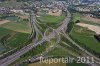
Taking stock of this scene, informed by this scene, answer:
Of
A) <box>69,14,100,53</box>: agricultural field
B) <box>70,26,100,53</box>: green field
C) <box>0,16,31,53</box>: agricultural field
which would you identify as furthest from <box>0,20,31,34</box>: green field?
<box>70,26,100,53</box>: green field

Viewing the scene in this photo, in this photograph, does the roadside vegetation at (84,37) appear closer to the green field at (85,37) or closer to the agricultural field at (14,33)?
the green field at (85,37)

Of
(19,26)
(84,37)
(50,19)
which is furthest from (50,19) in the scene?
(84,37)

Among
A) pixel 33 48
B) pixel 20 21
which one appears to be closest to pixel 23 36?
pixel 33 48

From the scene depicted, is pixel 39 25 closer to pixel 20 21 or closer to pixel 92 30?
pixel 20 21

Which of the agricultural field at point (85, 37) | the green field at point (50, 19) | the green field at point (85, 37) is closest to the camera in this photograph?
the agricultural field at point (85, 37)

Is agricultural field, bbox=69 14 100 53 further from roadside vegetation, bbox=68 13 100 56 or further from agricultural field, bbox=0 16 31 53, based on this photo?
agricultural field, bbox=0 16 31 53

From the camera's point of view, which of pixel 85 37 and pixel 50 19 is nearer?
pixel 85 37

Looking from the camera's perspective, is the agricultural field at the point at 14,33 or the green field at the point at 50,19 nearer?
the agricultural field at the point at 14,33

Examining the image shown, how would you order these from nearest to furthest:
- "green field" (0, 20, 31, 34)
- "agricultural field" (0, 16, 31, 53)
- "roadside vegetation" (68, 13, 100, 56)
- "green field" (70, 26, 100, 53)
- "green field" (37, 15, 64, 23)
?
"roadside vegetation" (68, 13, 100, 56), "agricultural field" (0, 16, 31, 53), "green field" (70, 26, 100, 53), "green field" (0, 20, 31, 34), "green field" (37, 15, 64, 23)

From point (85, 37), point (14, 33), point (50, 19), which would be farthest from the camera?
point (50, 19)

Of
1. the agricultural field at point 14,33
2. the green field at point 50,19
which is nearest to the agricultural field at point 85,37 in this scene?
the green field at point 50,19

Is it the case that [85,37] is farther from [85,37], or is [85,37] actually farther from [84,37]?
[84,37]
